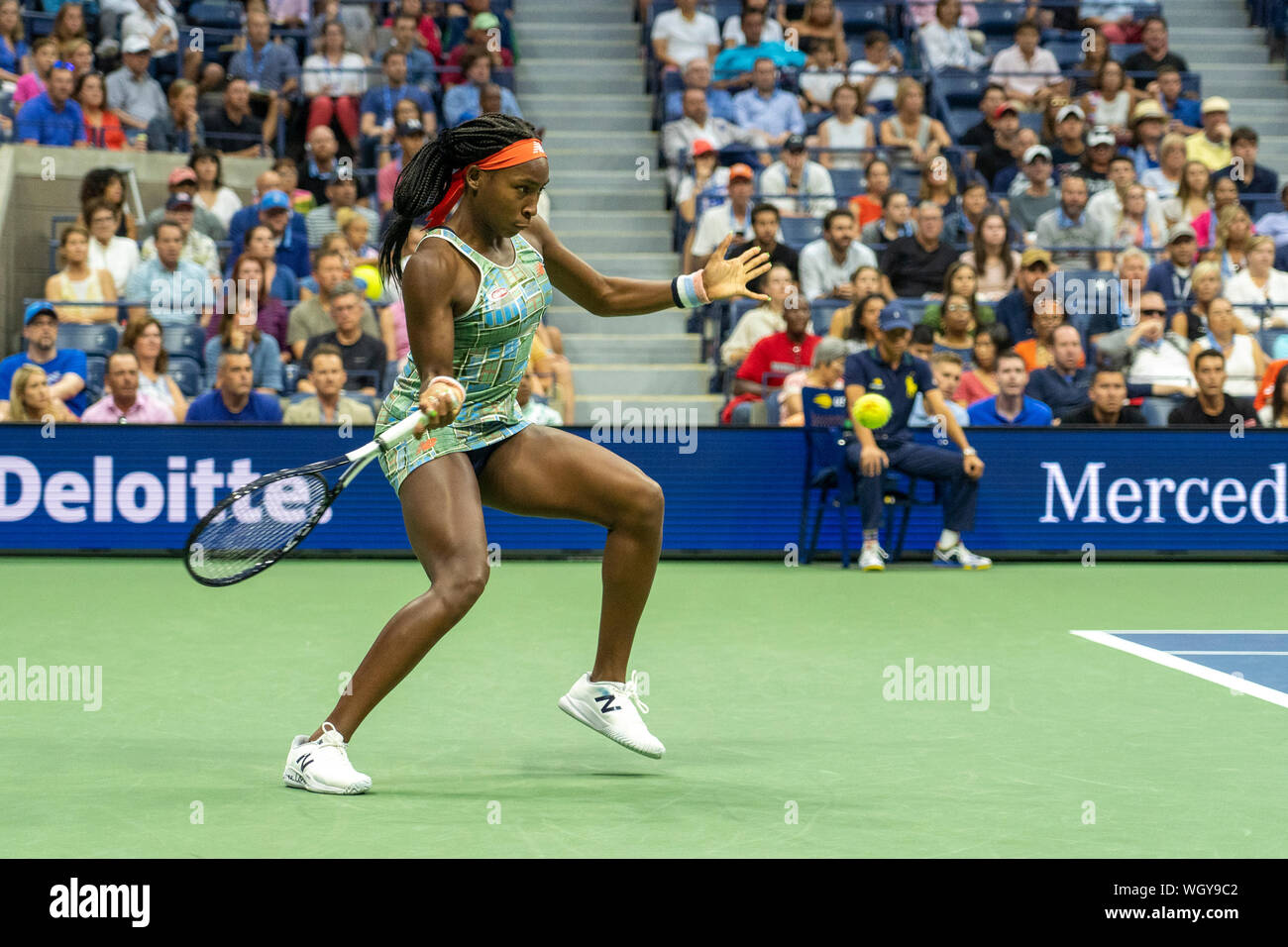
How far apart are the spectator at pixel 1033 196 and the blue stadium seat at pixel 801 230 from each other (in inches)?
69.7

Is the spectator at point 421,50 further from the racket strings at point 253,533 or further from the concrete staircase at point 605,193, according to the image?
the racket strings at point 253,533

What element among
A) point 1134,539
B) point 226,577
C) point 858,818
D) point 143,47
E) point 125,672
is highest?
point 143,47

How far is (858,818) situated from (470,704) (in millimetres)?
2210

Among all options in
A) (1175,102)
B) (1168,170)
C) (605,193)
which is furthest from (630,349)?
(1175,102)

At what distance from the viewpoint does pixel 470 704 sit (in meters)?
6.56

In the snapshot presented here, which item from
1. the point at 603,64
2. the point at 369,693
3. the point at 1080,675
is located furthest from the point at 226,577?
the point at 603,64

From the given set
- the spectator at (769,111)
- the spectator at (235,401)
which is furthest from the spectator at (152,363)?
the spectator at (769,111)

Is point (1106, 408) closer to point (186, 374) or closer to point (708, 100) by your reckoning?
point (708, 100)

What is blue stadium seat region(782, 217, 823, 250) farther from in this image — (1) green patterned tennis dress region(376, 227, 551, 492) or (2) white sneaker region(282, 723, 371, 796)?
(2) white sneaker region(282, 723, 371, 796)

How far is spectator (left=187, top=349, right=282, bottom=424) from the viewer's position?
11.7 m

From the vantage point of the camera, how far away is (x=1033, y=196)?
15.4 meters

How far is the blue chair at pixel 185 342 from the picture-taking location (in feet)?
42.0

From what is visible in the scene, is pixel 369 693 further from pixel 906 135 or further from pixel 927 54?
pixel 927 54

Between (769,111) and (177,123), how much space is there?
214 inches
